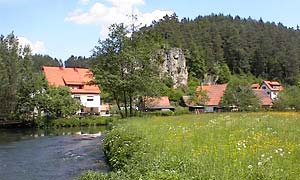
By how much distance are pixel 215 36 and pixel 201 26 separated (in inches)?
397

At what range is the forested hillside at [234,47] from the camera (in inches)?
5305

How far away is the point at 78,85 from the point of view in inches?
3501

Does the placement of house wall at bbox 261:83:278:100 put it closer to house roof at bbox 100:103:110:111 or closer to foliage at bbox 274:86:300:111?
foliage at bbox 274:86:300:111

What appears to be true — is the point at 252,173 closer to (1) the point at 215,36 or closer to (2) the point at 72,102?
(2) the point at 72,102

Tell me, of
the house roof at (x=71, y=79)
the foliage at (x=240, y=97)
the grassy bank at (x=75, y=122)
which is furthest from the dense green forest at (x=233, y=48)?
the grassy bank at (x=75, y=122)

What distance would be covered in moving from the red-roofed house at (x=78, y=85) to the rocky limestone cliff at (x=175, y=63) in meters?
33.8

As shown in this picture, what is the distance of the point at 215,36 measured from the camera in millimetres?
147125

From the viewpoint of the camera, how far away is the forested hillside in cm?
13475

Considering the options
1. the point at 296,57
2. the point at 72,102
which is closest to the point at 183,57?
the point at 296,57

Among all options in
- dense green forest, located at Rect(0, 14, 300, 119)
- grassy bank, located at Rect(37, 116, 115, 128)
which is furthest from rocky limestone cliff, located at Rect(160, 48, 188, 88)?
grassy bank, located at Rect(37, 116, 115, 128)

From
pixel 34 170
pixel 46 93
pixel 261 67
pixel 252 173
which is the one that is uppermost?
pixel 261 67

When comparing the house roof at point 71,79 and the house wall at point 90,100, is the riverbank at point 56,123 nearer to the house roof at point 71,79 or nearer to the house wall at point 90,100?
the house wall at point 90,100

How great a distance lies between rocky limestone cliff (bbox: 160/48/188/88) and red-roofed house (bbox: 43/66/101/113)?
3379 centimetres

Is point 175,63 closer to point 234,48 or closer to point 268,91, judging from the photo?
point 268,91
